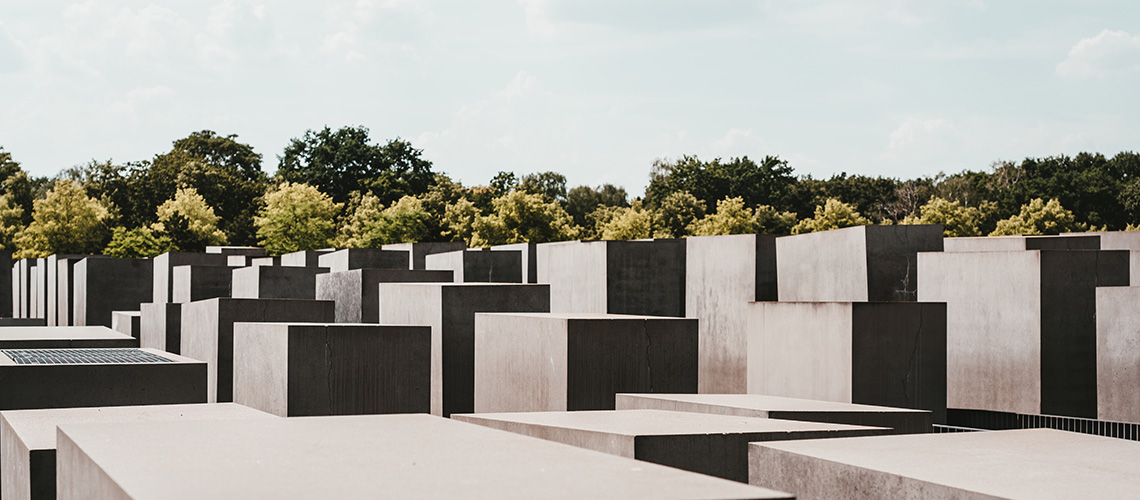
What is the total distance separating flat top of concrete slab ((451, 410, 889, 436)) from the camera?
660cm

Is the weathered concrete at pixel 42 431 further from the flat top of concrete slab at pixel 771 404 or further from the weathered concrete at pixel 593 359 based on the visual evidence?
the flat top of concrete slab at pixel 771 404

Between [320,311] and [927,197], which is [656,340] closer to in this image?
[320,311]

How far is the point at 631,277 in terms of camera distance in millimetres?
16188

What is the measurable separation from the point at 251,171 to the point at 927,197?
57349mm

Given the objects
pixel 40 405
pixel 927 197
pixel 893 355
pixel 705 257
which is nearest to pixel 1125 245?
pixel 705 257

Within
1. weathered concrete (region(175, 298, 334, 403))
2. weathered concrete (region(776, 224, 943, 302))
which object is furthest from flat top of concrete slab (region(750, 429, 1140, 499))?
weathered concrete (region(175, 298, 334, 403))

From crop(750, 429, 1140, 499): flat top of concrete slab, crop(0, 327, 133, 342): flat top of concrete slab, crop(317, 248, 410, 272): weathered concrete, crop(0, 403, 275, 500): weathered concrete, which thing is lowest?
crop(0, 403, 275, 500): weathered concrete

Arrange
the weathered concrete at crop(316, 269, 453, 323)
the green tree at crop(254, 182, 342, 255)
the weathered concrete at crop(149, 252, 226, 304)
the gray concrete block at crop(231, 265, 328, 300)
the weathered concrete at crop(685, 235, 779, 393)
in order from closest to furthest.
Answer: the weathered concrete at crop(685, 235, 779, 393) < the weathered concrete at crop(316, 269, 453, 323) < the gray concrete block at crop(231, 265, 328, 300) < the weathered concrete at crop(149, 252, 226, 304) < the green tree at crop(254, 182, 342, 255)

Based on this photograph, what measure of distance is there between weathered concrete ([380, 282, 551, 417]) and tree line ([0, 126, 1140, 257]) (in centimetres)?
3485

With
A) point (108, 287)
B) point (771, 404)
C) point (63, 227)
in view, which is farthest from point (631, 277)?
point (63, 227)

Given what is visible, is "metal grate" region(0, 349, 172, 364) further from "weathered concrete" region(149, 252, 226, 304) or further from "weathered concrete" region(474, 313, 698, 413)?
"weathered concrete" region(149, 252, 226, 304)

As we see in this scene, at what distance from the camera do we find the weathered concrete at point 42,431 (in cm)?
619

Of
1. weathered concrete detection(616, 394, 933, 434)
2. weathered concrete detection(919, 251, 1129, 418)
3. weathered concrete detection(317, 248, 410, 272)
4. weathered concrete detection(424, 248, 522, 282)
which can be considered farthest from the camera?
weathered concrete detection(317, 248, 410, 272)

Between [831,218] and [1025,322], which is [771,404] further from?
[831,218]
